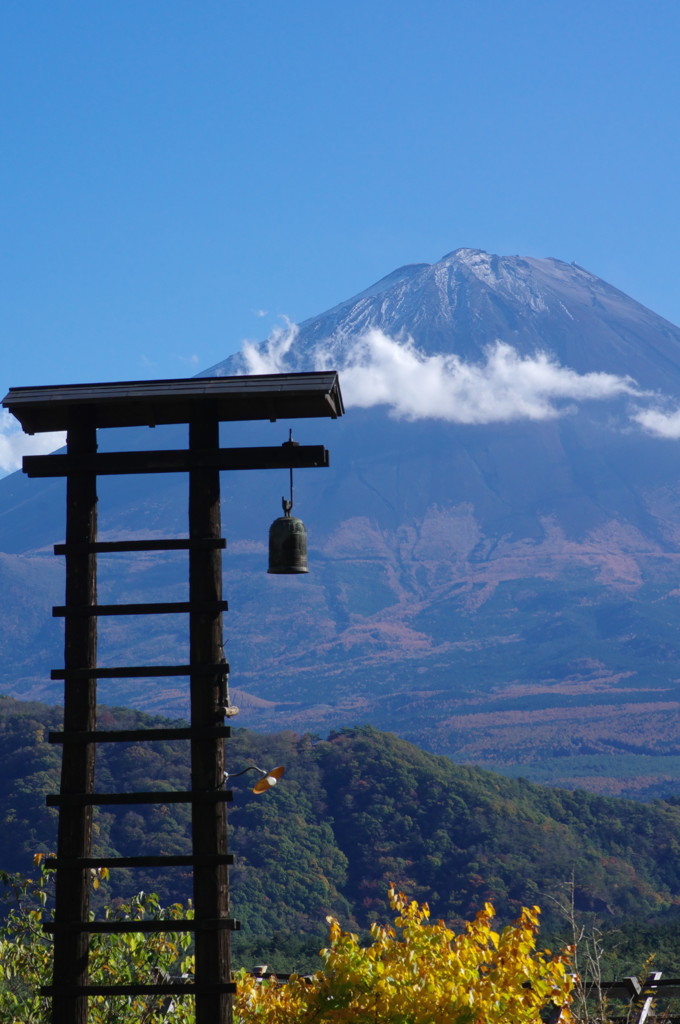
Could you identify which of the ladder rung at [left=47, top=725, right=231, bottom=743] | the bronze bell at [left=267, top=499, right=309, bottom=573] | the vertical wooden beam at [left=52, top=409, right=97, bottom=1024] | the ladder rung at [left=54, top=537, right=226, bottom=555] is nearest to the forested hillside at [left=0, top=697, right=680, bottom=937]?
the vertical wooden beam at [left=52, top=409, right=97, bottom=1024]

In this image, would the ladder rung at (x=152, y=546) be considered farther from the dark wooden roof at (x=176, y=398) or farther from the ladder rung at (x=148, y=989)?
the ladder rung at (x=148, y=989)

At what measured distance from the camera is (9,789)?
52.2 metres

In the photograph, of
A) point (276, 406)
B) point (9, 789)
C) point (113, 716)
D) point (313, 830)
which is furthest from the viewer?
point (113, 716)

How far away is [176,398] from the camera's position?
973cm

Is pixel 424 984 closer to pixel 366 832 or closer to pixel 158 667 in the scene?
pixel 158 667

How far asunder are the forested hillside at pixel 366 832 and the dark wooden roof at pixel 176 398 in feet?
133

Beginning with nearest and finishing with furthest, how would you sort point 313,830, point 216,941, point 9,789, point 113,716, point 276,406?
1. point 216,941
2. point 276,406
3. point 9,789
4. point 313,830
5. point 113,716

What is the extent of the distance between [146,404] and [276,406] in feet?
3.09

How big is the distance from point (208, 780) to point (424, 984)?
2077mm

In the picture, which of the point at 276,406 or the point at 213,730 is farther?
the point at 276,406

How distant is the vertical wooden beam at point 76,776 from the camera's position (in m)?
9.39

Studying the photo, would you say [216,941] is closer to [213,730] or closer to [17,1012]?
[213,730]

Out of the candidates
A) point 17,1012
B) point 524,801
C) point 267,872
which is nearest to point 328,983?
point 17,1012

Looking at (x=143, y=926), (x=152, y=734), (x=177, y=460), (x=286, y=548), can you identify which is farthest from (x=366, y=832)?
(x=177, y=460)
